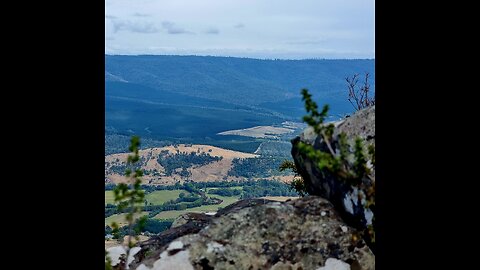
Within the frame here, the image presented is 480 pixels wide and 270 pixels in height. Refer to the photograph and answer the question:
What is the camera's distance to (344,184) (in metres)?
2.31

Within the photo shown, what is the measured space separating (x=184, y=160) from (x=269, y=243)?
7.51m

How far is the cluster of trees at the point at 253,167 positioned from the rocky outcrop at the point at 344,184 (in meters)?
5.12

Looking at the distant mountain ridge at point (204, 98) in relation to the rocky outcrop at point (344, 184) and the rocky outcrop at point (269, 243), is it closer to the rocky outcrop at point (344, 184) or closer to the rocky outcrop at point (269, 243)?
the rocky outcrop at point (344, 184)

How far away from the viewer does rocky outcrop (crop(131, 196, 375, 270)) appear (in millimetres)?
2396

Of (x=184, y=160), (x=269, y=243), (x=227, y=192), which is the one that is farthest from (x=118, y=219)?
(x=184, y=160)

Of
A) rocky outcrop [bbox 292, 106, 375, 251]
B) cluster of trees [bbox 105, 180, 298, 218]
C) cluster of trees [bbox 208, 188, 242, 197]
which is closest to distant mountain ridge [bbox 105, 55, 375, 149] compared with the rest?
cluster of trees [bbox 105, 180, 298, 218]

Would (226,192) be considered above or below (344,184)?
below

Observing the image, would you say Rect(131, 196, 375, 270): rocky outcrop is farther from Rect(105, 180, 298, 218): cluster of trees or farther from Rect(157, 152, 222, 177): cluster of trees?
Rect(157, 152, 222, 177): cluster of trees

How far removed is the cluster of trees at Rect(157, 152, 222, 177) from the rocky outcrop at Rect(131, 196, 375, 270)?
4680 millimetres

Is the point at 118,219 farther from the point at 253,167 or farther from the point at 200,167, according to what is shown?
the point at 200,167

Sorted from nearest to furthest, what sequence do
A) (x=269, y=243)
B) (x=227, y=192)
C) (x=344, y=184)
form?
(x=344, y=184), (x=269, y=243), (x=227, y=192)

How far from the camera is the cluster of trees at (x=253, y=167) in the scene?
8211 millimetres

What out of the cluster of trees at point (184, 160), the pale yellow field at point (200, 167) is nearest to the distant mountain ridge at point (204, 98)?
the pale yellow field at point (200, 167)
